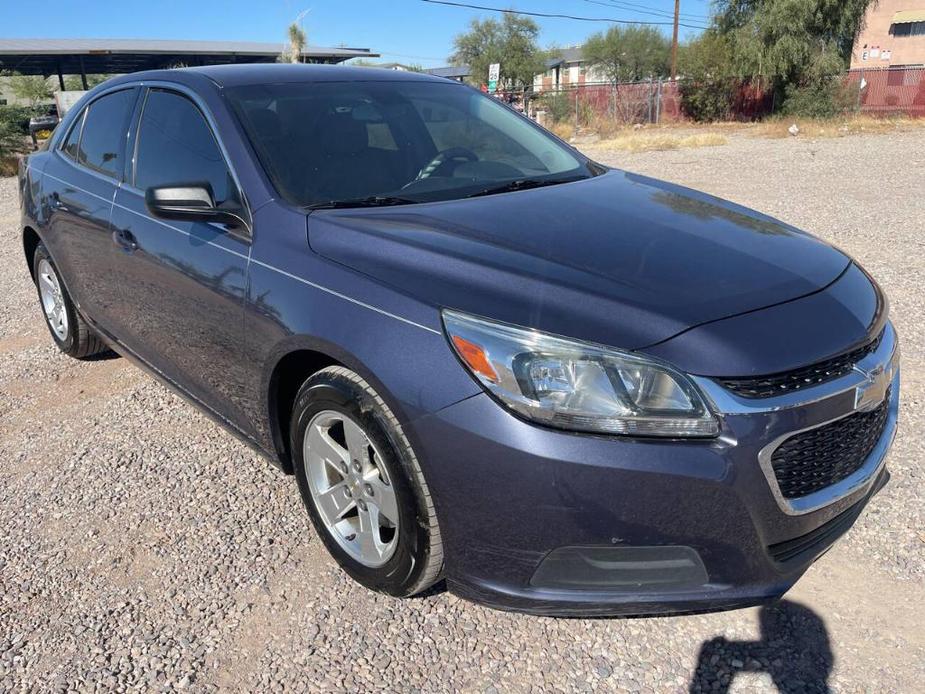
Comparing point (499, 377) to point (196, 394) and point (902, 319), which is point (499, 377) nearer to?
point (196, 394)

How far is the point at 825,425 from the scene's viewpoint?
1950 mm

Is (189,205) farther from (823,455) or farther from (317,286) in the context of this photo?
(823,455)

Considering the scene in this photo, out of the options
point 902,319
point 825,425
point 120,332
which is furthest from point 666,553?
point 902,319

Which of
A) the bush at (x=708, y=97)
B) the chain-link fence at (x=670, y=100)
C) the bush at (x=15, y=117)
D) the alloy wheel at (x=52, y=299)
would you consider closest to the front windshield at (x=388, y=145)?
the alloy wheel at (x=52, y=299)

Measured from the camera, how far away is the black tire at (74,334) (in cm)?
441

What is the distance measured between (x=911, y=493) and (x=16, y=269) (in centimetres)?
805

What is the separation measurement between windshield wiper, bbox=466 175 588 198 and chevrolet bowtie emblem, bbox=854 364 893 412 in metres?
1.48

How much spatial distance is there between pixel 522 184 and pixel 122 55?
40473mm

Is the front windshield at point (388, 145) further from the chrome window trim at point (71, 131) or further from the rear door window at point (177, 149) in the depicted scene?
the chrome window trim at point (71, 131)

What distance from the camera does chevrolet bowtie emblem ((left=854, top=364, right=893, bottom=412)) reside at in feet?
6.66

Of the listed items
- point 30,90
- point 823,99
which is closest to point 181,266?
point 823,99

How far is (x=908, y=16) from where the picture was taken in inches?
1410

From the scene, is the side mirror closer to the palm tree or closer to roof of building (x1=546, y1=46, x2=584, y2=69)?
the palm tree

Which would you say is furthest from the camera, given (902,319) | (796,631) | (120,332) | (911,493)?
(902,319)
